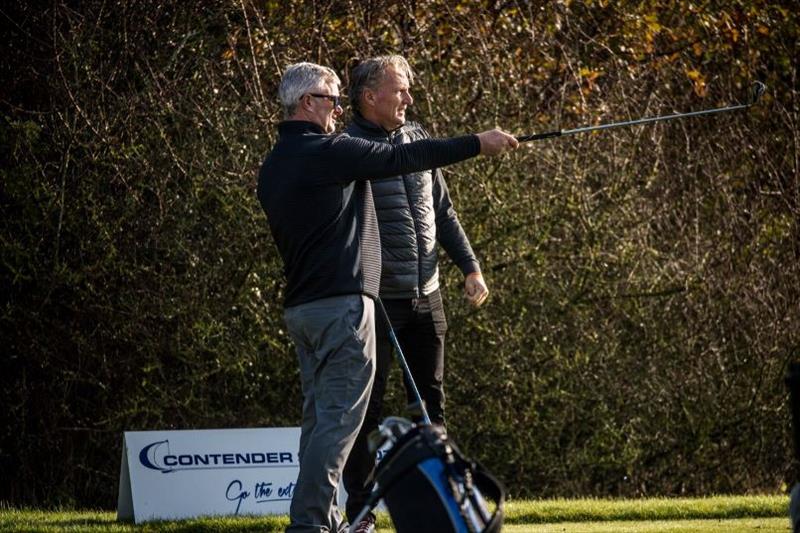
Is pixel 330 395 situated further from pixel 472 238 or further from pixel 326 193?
pixel 472 238

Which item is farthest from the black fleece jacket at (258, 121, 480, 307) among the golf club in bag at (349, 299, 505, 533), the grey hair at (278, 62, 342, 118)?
the golf club in bag at (349, 299, 505, 533)

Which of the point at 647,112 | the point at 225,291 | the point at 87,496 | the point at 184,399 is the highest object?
the point at 647,112

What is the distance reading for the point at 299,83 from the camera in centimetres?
451

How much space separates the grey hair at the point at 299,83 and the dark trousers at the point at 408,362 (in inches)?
36.7

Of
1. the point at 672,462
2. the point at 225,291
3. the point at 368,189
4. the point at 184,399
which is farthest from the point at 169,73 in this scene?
the point at 672,462

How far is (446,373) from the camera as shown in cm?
773

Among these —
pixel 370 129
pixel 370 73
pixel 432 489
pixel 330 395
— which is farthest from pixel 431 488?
pixel 370 73

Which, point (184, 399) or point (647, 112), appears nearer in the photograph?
point (184, 399)

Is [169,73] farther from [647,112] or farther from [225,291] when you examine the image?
[647,112]

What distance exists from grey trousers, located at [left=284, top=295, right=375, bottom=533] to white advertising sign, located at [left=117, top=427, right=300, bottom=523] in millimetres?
1824

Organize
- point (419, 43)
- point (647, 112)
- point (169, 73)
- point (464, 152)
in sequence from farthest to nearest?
point (647, 112) → point (419, 43) → point (169, 73) → point (464, 152)

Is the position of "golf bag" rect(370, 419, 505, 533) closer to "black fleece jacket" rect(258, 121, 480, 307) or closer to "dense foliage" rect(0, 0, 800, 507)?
"black fleece jacket" rect(258, 121, 480, 307)

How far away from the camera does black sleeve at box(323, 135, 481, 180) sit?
4281mm

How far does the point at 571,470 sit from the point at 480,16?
2.88m
